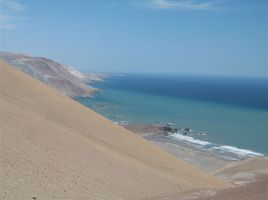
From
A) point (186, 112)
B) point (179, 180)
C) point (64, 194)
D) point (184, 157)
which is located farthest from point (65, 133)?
point (186, 112)

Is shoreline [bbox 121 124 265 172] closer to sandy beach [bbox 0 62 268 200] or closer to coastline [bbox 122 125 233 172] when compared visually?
coastline [bbox 122 125 233 172]

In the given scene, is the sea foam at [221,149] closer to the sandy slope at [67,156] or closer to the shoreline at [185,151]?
the shoreline at [185,151]

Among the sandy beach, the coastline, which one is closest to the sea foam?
the coastline

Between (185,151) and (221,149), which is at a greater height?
(185,151)

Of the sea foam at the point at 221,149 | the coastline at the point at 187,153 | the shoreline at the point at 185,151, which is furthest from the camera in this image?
the sea foam at the point at 221,149

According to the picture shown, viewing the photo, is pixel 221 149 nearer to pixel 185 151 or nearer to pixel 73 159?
pixel 185 151

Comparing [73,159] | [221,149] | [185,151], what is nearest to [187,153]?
[185,151]

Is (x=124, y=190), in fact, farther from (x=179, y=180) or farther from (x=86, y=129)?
(x=86, y=129)

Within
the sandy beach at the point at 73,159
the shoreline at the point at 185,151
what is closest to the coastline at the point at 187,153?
the shoreline at the point at 185,151

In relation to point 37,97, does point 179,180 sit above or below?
below
